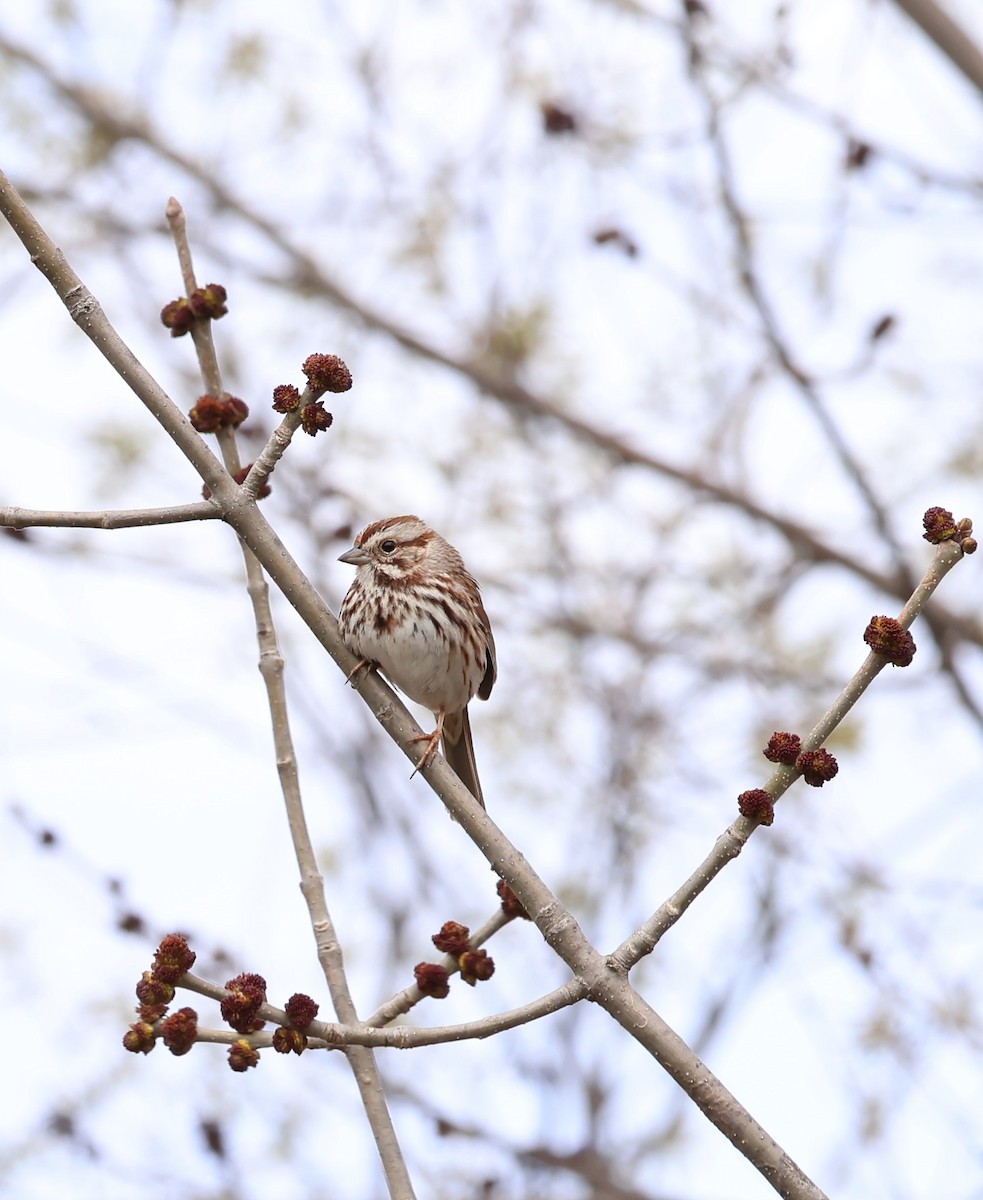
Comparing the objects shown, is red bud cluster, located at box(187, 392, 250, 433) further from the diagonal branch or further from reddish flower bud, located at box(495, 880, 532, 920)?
reddish flower bud, located at box(495, 880, 532, 920)

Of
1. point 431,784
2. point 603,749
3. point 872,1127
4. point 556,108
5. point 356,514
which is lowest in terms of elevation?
point 431,784

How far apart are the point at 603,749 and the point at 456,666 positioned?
3.82m

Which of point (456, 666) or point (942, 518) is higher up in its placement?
point (456, 666)

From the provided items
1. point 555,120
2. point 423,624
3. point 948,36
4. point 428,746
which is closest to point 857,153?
point 948,36

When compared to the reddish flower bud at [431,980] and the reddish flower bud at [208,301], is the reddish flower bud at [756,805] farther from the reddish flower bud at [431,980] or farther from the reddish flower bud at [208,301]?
the reddish flower bud at [208,301]

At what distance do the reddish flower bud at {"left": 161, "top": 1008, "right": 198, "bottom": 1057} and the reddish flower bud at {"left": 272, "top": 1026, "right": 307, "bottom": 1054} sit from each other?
15 cm

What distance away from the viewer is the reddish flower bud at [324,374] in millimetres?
3043

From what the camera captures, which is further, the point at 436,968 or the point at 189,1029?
the point at 436,968

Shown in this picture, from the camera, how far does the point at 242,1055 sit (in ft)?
9.36

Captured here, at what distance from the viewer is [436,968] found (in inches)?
129

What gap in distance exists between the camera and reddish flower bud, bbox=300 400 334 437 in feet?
10.1

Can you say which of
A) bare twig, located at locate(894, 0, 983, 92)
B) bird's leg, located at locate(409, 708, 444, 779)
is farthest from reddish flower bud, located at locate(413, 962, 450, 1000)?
bare twig, located at locate(894, 0, 983, 92)

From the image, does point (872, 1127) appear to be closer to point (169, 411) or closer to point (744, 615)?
point (744, 615)

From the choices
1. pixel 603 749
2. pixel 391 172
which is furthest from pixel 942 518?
pixel 391 172
